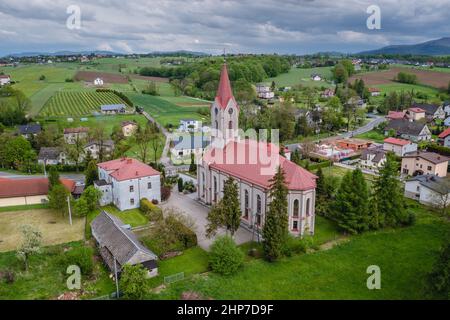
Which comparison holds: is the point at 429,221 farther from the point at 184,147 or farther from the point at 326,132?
the point at 326,132

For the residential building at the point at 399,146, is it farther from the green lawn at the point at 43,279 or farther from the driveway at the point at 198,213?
the green lawn at the point at 43,279

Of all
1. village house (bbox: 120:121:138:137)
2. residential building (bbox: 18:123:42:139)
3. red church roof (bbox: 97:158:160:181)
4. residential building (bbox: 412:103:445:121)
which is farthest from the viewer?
residential building (bbox: 412:103:445:121)

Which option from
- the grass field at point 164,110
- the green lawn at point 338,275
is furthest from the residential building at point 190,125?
the green lawn at point 338,275

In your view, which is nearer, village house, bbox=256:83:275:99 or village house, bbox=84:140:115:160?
village house, bbox=84:140:115:160

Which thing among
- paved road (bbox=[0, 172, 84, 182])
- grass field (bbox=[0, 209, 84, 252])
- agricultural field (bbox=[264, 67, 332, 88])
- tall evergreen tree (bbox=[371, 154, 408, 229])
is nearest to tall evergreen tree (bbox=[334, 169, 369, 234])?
tall evergreen tree (bbox=[371, 154, 408, 229])

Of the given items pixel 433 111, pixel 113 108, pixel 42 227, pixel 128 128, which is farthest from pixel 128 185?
pixel 433 111

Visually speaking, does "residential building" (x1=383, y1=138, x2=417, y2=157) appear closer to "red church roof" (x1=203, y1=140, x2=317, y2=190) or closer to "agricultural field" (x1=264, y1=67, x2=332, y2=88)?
"red church roof" (x1=203, y1=140, x2=317, y2=190)

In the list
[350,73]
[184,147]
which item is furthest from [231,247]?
[350,73]

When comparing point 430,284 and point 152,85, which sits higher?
point 152,85
